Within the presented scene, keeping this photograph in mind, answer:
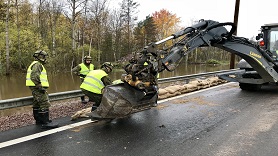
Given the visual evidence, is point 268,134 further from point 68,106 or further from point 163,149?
point 68,106

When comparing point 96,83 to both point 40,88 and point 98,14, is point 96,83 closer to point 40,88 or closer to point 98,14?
point 40,88

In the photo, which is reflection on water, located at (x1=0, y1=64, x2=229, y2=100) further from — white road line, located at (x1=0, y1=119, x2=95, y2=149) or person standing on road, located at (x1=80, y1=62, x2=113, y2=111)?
white road line, located at (x1=0, y1=119, x2=95, y2=149)

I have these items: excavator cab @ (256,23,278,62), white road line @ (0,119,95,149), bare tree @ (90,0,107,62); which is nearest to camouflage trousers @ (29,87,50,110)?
white road line @ (0,119,95,149)

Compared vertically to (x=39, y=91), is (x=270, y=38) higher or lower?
higher

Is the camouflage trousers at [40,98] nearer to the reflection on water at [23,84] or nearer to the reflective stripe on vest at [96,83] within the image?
the reflective stripe on vest at [96,83]

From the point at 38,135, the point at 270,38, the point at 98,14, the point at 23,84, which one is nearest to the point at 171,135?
the point at 38,135

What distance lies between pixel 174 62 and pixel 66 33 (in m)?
35.8

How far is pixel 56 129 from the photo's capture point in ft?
15.2

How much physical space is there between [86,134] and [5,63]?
24756 millimetres

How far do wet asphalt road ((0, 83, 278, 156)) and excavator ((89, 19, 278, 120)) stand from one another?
1.51 feet

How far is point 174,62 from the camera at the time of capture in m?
5.32

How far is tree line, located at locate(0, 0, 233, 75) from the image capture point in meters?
27.0

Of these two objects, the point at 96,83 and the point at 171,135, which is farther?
the point at 96,83

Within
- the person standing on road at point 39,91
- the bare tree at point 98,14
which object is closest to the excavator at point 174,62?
the person standing on road at point 39,91
